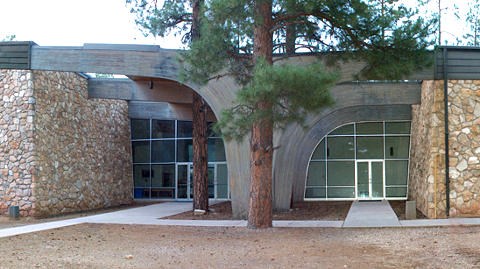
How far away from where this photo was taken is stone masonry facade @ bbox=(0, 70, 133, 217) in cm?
1720

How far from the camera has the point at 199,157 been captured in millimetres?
17875

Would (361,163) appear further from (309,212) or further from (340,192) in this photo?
(309,212)

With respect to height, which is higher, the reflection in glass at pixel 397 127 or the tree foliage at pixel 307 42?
the tree foliage at pixel 307 42

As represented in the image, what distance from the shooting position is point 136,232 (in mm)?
13258

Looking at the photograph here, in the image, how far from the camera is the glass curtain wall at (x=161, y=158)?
25828 mm

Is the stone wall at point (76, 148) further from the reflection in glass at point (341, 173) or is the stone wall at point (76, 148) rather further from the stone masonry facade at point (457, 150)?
the stone masonry facade at point (457, 150)

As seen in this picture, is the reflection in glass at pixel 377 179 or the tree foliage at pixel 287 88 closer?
the tree foliage at pixel 287 88

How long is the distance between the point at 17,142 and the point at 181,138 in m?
9.65

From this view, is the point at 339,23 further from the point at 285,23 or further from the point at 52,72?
the point at 52,72

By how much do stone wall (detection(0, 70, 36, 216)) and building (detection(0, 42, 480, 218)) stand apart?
0.03 m

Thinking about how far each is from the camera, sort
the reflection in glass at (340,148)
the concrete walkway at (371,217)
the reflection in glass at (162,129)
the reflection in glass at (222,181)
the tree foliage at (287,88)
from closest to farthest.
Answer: the tree foliage at (287,88) → the concrete walkway at (371,217) → the reflection in glass at (340,148) → the reflection in glass at (222,181) → the reflection in glass at (162,129)

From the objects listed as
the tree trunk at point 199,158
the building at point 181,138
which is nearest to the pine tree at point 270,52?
the building at point 181,138

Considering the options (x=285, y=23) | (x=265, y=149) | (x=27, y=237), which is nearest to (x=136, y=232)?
(x=27, y=237)

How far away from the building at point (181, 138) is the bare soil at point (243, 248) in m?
2.92
